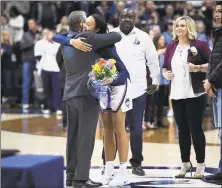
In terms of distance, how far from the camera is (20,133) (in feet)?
38.6

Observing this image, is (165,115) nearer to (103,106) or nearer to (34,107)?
(34,107)

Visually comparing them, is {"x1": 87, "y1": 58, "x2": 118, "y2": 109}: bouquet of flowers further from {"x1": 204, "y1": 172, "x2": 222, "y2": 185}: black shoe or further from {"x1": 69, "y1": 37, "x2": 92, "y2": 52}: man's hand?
{"x1": 204, "y1": 172, "x2": 222, "y2": 185}: black shoe

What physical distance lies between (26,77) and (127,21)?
884 centimetres

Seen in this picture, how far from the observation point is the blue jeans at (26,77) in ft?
53.6

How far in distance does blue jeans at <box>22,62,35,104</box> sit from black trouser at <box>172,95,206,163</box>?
365 inches

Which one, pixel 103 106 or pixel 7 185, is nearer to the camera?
pixel 7 185

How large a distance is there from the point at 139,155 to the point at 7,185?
308cm

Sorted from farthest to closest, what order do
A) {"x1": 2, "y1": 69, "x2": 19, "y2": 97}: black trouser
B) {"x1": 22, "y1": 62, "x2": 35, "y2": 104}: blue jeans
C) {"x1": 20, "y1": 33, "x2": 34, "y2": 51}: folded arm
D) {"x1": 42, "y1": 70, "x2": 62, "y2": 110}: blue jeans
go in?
{"x1": 2, "y1": 69, "x2": 19, "y2": 97}: black trouser, {"x1": 22, "y1": 62, "x2": 35, "y2": 104}: blue jeans, {"x1": 20, "y1": 33, "x2": 34, "y2": 51}: folded arm, {"x1": 42, "y1": 70, "x2": 62, "y2": 110}: blue jeans

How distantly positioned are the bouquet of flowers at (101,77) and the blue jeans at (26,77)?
9.79 metres

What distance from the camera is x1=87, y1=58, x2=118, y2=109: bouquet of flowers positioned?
258 inches

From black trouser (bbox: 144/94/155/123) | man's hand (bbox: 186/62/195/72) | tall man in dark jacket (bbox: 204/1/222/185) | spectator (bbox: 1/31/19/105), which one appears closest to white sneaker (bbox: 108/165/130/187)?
tall man in dark jacket (bbox: 204/1/222/185)

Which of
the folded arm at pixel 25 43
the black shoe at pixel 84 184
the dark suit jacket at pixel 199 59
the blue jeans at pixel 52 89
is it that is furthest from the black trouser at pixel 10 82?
the black shoe at pixel 84 184

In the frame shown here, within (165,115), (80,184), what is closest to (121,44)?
(80,184)

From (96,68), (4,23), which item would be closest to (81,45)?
(96,68)
